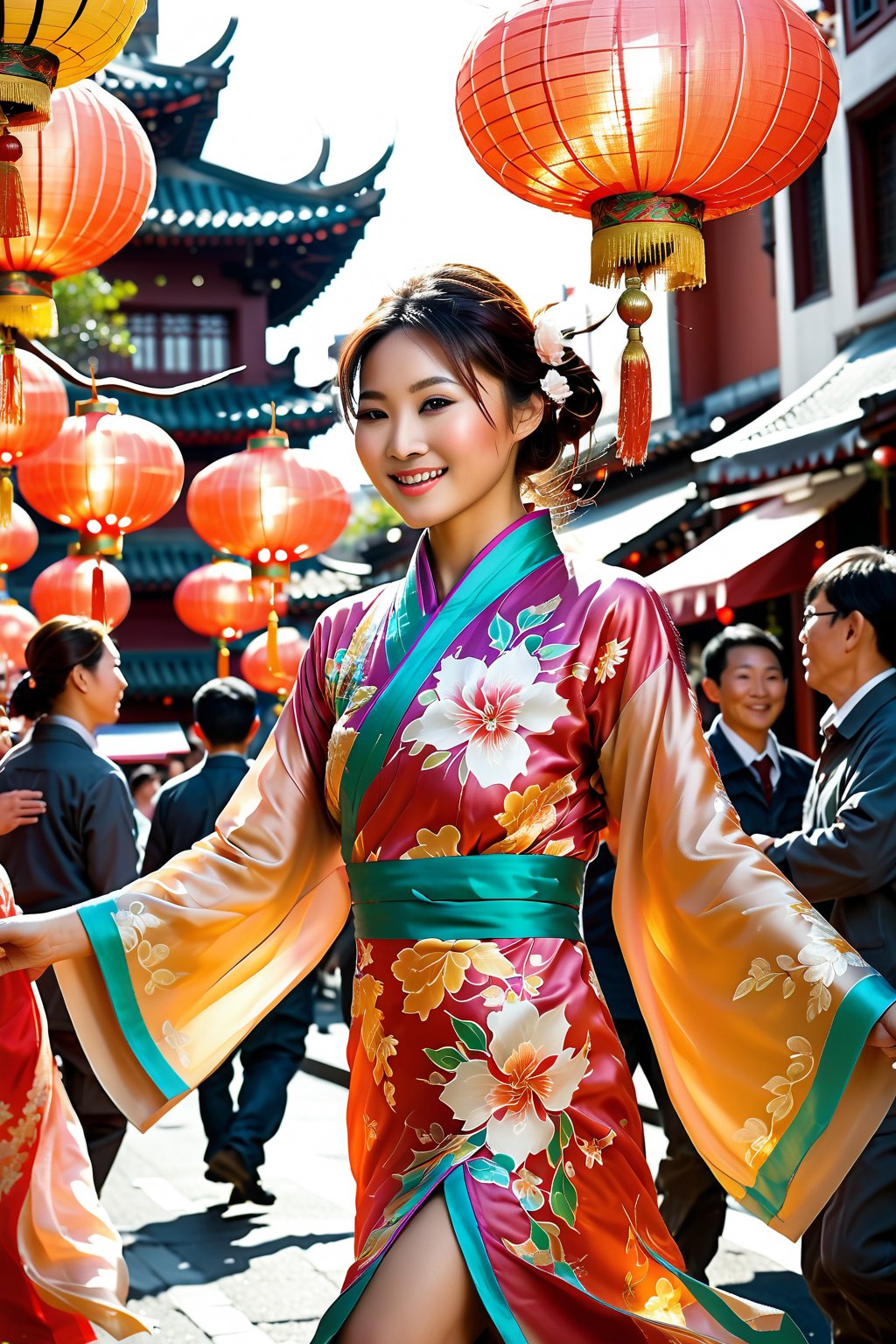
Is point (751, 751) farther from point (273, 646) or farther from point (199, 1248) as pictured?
point (273, 646)

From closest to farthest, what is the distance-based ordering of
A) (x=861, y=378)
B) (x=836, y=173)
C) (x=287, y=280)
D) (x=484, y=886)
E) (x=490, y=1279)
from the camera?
(x=490, y=1279), (x=484, y=886), (x=861, y=378), (x=836, y=173), (x=287, y=280)

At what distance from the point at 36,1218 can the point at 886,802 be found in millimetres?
2364

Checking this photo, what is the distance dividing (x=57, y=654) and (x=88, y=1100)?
1.47 m

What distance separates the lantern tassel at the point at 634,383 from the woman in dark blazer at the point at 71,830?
2297 mm

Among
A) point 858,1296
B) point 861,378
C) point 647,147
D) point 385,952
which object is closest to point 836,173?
point 861,378

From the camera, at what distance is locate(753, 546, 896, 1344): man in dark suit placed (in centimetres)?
375

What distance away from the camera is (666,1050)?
272cm

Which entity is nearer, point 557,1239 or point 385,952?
point 557,1239

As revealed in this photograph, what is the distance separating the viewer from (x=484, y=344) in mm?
2822

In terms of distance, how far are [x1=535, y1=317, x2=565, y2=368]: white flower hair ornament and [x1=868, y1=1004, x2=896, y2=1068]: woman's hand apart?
122 centimetres

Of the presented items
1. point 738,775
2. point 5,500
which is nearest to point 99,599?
point 5,500

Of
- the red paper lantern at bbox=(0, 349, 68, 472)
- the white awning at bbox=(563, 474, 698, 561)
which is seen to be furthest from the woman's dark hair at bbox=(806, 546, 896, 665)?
the white awning at bbox=(563, 474, 698, 561)

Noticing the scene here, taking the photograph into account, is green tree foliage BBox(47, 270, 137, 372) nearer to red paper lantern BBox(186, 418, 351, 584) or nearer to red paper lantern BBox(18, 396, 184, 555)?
red paper lantern BBox(186, 418, 351, 584)

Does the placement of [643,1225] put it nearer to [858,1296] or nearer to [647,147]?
[858,1296]
